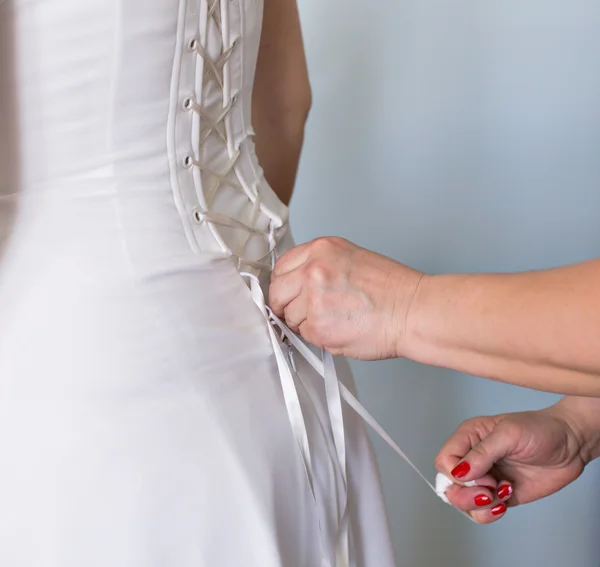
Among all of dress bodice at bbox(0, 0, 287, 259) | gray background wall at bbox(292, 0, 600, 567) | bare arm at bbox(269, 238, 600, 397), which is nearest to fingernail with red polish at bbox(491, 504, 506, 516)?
bare arm at bbox(269, 238, 600, 397)

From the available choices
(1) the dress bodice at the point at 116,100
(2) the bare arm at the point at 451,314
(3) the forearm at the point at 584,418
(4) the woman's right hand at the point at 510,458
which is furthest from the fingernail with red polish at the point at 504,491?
(1) the dress bodice at the point at 116,100

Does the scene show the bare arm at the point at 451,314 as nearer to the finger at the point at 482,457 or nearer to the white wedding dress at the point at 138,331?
the white wedding dress at the point at 138,331

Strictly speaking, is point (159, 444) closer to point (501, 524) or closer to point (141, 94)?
point (141, 94)

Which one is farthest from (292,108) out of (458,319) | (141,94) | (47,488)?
(47,488)

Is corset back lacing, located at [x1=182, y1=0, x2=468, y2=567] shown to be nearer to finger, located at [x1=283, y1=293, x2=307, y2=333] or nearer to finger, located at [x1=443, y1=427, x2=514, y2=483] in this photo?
finger, located at [x1=283, y1=293, x2=307, y2=333]

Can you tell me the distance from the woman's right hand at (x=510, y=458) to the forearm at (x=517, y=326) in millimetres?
251

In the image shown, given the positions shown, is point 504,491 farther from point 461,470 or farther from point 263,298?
point 263,298

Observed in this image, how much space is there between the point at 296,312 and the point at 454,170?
979 millimetres

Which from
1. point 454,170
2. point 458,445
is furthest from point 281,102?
point 454,170

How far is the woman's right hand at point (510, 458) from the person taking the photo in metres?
0.82

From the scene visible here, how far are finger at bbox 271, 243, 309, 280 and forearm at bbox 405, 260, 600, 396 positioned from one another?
116 millimetres

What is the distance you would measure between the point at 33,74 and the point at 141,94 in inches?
3.5

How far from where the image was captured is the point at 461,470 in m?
0.81

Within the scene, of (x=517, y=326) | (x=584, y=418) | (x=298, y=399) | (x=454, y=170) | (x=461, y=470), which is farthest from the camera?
(x=454, y=170)
